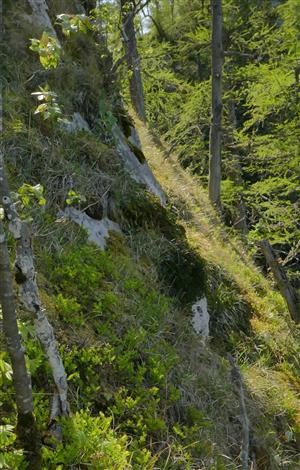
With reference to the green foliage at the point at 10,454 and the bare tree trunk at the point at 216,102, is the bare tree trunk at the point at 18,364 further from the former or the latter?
the bare tree trunk at the point at 216,102

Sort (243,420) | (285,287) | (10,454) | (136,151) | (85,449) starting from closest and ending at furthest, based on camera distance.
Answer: (10,454)
(85,449)
(243,420)
(136,151)
(285,287)

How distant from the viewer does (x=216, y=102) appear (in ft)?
37.4

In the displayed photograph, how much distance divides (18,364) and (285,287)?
902 cm

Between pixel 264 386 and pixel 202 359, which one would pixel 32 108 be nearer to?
pixel 202 359

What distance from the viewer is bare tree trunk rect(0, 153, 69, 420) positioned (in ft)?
7.23

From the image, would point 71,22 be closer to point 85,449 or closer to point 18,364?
point 18,364

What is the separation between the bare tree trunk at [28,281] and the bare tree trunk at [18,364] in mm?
159

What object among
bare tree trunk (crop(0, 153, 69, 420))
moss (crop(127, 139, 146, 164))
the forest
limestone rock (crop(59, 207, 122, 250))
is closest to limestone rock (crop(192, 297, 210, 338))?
the forest

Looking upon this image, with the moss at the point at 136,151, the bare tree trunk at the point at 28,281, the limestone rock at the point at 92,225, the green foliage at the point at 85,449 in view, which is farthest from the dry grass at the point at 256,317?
the bare tree trunk at the point at 28,281

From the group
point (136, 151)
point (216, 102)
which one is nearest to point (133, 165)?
point (136, 151)

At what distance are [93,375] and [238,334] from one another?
3.10 m

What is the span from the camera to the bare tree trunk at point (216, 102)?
11141 mm

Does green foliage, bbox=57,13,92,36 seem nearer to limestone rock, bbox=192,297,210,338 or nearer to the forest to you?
the forest

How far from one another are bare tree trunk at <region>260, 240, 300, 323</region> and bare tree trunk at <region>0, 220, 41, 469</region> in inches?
339
